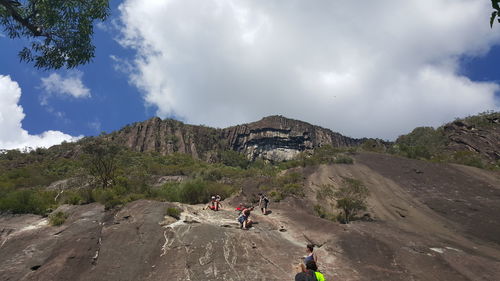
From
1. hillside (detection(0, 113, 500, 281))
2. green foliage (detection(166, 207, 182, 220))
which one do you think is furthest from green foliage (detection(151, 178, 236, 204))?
green foliage (detection(166, 207, 182, 220))

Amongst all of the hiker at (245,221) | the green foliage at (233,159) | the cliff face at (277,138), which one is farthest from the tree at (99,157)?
the cliff face at (277,138)

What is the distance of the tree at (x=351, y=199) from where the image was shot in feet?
75.7

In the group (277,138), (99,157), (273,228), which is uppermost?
(277,138)

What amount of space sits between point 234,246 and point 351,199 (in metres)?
12.1

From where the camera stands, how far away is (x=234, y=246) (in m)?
14.5

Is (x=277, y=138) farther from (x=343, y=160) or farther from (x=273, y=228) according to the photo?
(x=273, y=228)

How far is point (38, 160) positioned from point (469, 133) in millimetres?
94647

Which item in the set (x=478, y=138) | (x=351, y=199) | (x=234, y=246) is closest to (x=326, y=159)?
(x=351, y=199)

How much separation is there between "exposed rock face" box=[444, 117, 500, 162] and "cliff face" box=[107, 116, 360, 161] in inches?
2688

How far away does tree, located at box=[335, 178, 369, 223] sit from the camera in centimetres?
2308

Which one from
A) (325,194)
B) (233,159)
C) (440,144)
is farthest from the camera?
(233,159)

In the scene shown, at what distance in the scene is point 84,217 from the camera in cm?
1778

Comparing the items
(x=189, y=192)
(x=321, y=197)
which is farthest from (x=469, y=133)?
(x=189, y=192)

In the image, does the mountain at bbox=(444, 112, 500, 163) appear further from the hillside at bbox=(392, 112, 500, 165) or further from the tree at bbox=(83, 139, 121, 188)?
the tree at bbox=(83, 139, 121, 188)
